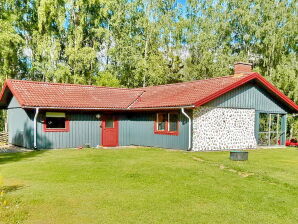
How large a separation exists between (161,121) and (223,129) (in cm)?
360

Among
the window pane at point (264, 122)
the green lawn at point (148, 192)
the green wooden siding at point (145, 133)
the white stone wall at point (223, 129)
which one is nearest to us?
the green lawn at point (148, 192)

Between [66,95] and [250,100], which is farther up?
[66,95]

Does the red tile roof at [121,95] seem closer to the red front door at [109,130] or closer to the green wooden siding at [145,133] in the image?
the green wooden siding at [145,133]

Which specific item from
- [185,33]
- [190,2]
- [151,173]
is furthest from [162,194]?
[190,2]

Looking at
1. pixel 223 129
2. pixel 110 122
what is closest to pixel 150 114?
pixel 110 122

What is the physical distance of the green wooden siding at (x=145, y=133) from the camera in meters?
16.7

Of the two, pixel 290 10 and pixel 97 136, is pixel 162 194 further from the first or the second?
pixel 290 10

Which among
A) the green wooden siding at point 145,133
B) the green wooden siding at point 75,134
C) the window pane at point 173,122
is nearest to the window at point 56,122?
the green wooden siding at point 75,134

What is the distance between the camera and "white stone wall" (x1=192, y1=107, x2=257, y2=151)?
54.3 feet

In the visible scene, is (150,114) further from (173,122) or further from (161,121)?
(173,122)

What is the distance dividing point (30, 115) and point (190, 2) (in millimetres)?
28576

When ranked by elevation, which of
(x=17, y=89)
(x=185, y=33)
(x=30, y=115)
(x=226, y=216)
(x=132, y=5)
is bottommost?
(x=226, y=216)

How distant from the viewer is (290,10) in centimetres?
3139

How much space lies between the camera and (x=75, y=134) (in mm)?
17969
